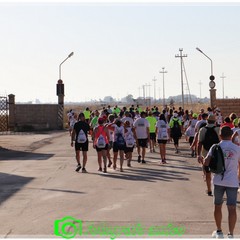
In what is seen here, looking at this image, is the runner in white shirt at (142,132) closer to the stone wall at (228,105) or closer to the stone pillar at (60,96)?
the stone pillar at (60,96)

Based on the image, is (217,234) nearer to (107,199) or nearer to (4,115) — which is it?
(107,199)

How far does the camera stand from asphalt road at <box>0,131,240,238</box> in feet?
32.6

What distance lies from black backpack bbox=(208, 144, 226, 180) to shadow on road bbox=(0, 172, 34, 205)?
216 inches

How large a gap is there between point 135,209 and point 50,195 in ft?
8.97

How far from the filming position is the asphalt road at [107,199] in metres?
9.92

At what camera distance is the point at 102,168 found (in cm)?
1883

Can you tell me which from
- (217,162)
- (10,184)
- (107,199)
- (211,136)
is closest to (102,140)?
(10,184)

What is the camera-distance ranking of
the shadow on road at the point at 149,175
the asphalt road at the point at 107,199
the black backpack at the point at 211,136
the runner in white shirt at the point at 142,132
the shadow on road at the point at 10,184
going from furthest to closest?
the runner in white shirt at the point at 142,132, the shadow on road at the point at 149,175, the shadow on road at the point at 10,184, the black backpack at the point at 211,136, the asphalt road at the point at 107,199

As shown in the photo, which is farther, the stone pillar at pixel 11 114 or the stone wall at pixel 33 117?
the stone wall at pixel 33 117

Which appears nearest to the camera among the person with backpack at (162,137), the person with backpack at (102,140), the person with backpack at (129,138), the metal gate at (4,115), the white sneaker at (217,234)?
the white sneaker at (217,234)

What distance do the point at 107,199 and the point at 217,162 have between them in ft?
14.0

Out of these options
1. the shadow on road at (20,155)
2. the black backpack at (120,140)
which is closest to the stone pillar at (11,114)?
the shadow on road at (20,155)

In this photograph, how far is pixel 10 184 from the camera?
15.5 meters

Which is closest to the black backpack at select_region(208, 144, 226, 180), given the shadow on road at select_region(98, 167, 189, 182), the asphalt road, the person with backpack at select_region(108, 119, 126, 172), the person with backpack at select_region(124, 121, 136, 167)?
the asphalt road
